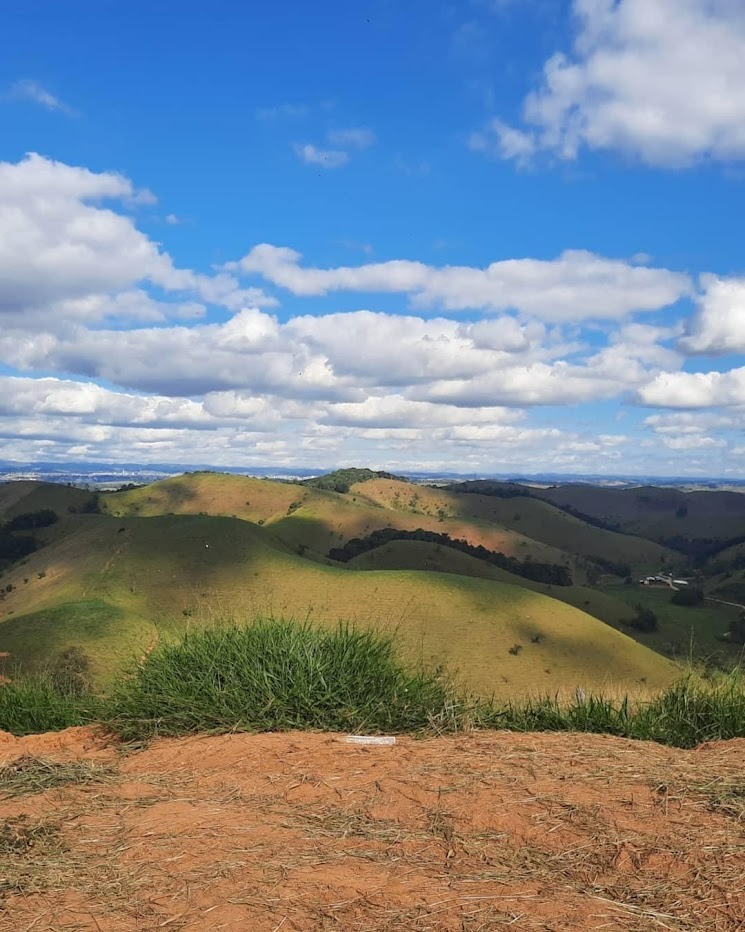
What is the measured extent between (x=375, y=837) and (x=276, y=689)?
122 inches

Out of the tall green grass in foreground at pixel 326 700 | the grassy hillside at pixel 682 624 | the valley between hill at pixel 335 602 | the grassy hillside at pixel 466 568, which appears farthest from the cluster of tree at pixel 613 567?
the tall green grass in foreground at pixel 326 700

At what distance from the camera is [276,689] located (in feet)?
26.3

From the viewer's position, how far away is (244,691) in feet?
26.3

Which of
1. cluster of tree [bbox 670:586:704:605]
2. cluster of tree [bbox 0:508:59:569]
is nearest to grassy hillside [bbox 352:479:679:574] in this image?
cluster of tree [bbox 670:586:704:605]

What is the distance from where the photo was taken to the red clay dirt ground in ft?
13.4

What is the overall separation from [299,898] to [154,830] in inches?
61.7

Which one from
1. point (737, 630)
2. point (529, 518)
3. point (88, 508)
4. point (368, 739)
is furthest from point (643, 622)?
point (88, 508)

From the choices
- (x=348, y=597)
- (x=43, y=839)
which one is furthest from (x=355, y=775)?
(x=348, y=597)

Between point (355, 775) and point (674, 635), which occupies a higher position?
point (355, 775)

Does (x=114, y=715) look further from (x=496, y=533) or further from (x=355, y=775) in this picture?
(x=496, y=533)

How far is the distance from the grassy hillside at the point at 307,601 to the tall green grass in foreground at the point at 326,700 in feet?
90.5

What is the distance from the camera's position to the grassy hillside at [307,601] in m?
41.1

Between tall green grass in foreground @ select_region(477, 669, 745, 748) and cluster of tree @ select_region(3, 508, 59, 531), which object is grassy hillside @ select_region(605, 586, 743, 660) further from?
cluster of tree @ select_region(3, 508, 59, 531)

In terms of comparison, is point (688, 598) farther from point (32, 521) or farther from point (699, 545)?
point (32, 521)
